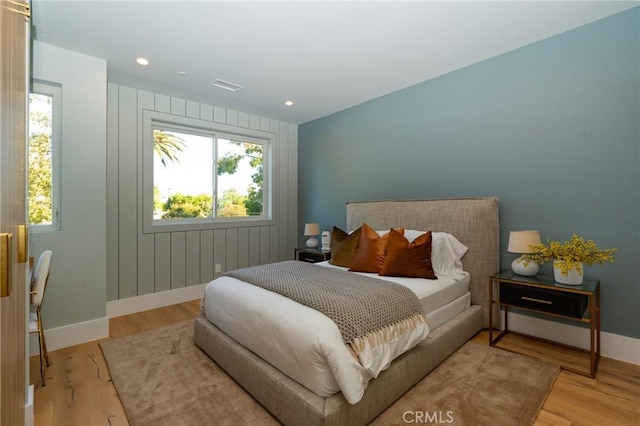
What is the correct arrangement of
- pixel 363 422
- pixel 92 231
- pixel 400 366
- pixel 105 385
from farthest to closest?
pixel 92 231, pixel 105 385, pixel 400 366, pixel 363 422

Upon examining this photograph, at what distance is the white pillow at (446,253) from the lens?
2.86 metres

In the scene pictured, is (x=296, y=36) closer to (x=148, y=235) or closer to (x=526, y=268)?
(x=526, y=268)

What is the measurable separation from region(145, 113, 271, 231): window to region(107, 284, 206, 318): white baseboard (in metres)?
0.86

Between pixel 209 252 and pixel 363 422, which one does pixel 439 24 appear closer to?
pixel 363 422

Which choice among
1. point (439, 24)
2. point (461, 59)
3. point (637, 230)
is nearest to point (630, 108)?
point (637, 230)

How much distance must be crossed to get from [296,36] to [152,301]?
333 cm

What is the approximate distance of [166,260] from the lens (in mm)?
3729

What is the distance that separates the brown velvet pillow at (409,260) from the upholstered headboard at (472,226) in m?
0.47

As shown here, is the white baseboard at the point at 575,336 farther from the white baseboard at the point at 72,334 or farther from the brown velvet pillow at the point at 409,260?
the white baseboard at the point at 72,334

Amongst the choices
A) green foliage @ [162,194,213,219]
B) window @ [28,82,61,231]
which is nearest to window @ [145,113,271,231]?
green foliage @ [162,194,213,219]

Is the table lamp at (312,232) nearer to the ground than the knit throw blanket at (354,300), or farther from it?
farther from it

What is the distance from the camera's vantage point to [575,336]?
2.45 metres

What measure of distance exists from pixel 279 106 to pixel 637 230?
385 centimetres

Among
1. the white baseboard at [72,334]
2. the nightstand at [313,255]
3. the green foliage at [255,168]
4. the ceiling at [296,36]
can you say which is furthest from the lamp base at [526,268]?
the white baseboard at [72,334]
